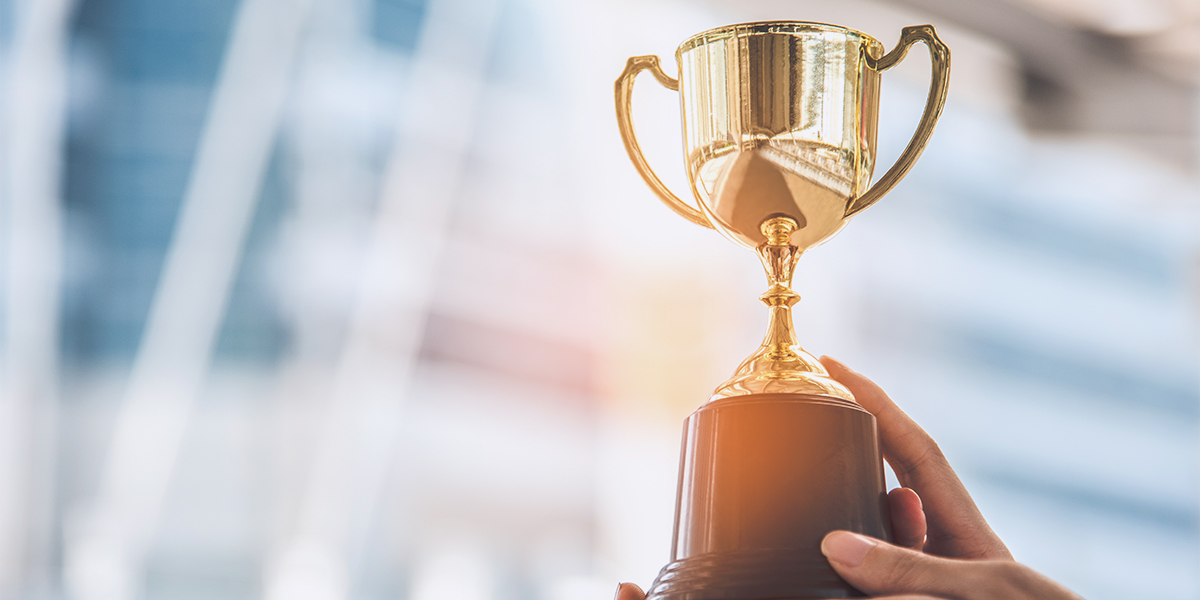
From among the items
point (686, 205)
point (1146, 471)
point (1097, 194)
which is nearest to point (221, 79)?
point (686, 205)

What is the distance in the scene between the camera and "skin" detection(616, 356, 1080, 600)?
895mm

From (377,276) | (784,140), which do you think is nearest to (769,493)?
(784,140)

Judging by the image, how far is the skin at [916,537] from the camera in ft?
2.94

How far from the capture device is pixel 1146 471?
1091 centimetres

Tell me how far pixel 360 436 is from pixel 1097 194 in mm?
6599

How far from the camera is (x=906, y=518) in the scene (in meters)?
1.09

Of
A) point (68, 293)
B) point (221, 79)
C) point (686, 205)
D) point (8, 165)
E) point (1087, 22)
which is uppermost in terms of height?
point (1087, 22)

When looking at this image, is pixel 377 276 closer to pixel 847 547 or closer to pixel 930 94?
pixel 930 94

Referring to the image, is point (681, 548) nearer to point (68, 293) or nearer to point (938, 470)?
point (938, 470)

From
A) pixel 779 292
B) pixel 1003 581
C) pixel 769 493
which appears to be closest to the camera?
pixel 1003 581

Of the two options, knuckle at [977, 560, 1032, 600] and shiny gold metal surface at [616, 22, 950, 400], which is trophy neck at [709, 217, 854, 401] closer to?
shiny gold metal surface at [616, 22, 950, 400]

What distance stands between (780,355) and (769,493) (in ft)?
0.49

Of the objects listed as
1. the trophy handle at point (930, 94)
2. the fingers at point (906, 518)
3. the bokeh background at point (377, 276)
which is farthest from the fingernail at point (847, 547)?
the bokeh background at point (377, 276)

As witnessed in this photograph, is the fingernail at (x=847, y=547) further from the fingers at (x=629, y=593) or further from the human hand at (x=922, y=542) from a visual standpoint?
the fingers at (x=629, y=593)
